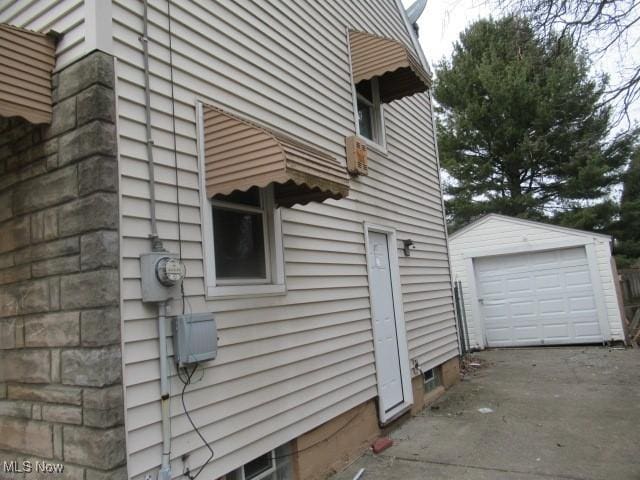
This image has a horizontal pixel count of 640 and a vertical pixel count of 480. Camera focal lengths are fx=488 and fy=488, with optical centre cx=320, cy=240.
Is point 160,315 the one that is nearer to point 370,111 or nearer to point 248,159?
point 248,159

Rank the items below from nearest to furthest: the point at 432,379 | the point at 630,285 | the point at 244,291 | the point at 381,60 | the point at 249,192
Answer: the point at 244,291, the point at 249,192, the point at 381,60, the point at 432,379, the point at 630,285

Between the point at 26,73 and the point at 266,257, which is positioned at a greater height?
the point at 26,73

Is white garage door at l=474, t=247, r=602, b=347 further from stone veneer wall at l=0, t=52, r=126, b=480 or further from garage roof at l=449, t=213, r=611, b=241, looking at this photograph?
stone veneer wall at l=0, t=52, r=126, b=480

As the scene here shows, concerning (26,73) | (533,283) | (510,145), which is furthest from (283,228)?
(510,145)

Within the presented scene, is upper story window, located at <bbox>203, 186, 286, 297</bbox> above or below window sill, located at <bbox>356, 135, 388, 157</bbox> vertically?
below

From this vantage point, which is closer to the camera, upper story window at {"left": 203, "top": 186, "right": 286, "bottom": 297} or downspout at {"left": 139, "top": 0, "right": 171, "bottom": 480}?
downspout at {"left": 139, "top": 0, "right": 171, "bottom": 480}

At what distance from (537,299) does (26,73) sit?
35.2 feet

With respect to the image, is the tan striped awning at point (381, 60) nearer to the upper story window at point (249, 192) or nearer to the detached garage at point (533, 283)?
the upper story window at point (249, 192)

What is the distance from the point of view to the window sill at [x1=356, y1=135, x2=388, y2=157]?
6050mm

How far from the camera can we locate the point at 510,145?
18547 mm

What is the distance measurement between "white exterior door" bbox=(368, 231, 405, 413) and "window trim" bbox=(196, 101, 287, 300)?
1808 mm

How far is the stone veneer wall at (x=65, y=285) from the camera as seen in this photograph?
2.65 metres

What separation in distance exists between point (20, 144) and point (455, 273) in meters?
10.2

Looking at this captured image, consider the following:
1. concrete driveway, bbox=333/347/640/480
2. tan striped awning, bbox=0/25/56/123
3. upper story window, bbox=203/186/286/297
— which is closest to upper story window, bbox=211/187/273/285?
upper story window, bbox=203/186/286/297
